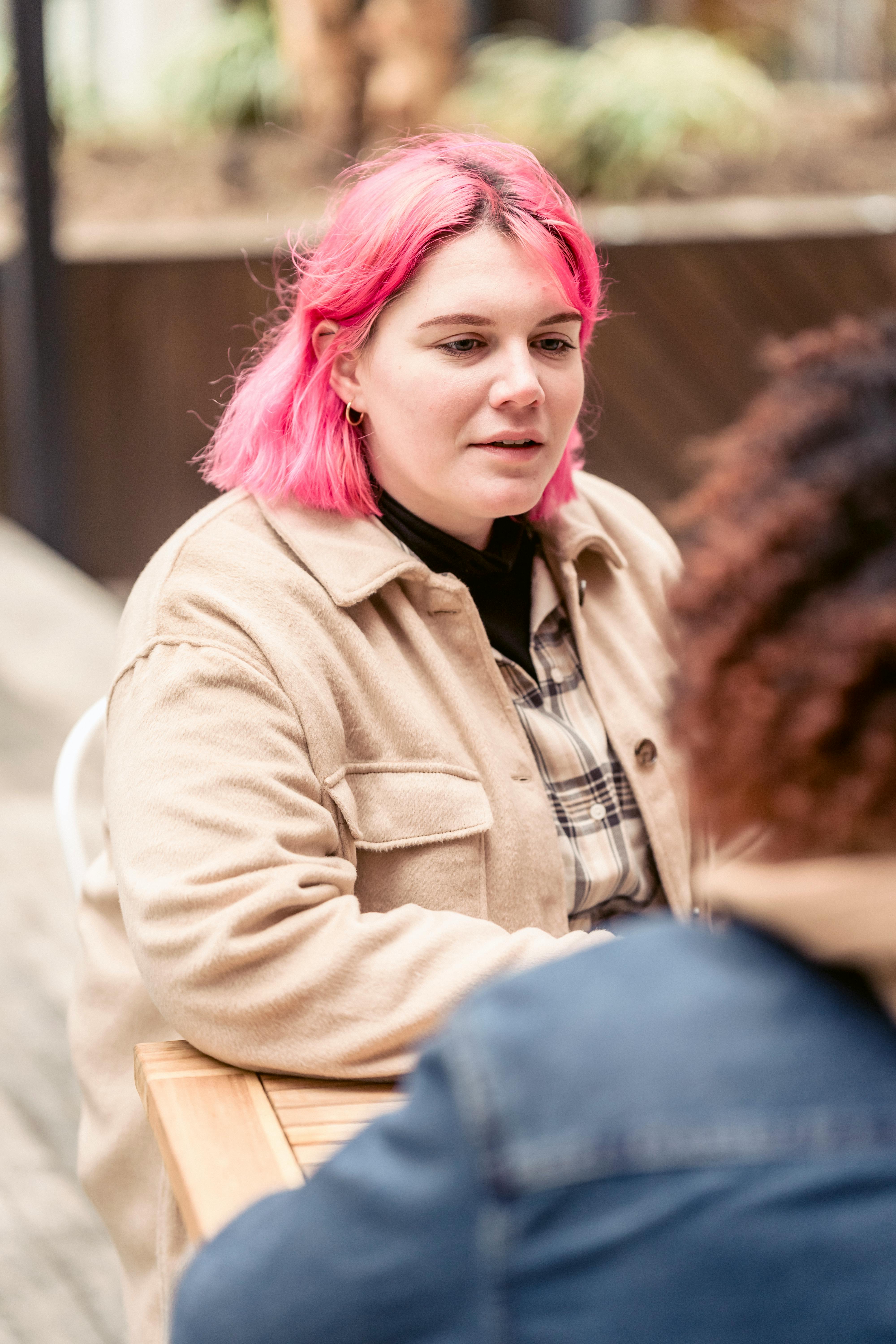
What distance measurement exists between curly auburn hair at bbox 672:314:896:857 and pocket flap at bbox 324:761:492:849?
0.59 m

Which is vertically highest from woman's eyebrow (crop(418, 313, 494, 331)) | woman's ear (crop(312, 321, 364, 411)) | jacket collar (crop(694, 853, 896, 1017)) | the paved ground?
woman's eyebrow (crop(418, 313, 494, 331))

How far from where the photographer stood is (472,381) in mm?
1440

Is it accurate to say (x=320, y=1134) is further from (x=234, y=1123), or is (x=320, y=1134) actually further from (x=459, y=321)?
(x=459, y=321)

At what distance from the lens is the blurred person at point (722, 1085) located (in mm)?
637

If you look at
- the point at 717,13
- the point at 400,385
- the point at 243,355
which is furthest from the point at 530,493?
the point at 717,13

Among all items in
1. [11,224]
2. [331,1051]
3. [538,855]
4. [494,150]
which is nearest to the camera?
[331,1051]

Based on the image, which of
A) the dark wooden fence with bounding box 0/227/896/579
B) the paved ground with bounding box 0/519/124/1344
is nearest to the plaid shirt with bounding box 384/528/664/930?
the paved ground with bounding box 0/519/124/1344

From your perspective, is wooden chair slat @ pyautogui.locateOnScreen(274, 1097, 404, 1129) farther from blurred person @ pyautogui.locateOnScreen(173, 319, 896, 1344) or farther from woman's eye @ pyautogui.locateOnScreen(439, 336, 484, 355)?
woman's eye @ pyautogui.locateOnScreen(439, 336, 484, 355)

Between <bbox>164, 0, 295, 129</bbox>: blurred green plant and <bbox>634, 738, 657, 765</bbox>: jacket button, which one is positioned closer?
<bbox>634, 738, 657, 765</bbox>: jacket button

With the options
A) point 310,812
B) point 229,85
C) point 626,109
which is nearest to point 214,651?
point 310,812

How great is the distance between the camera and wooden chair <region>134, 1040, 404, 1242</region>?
1.02m

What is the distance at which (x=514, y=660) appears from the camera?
153 cm

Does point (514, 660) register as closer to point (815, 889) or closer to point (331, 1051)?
point (331, 1051)

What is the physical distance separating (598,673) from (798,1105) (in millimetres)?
966
